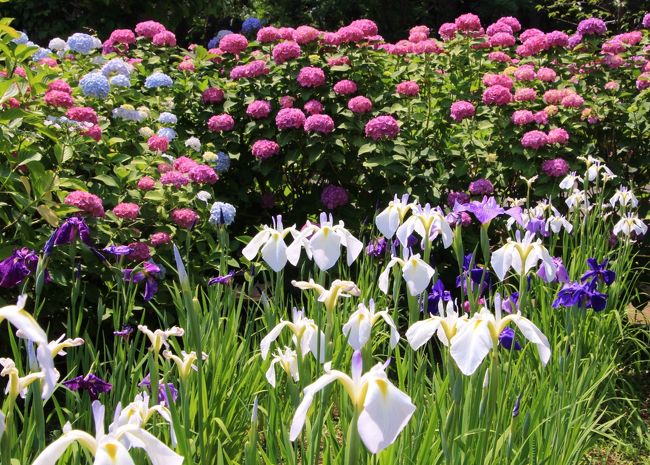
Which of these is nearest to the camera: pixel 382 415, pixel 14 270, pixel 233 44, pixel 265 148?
pixel 382 415

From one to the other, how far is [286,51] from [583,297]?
244cm

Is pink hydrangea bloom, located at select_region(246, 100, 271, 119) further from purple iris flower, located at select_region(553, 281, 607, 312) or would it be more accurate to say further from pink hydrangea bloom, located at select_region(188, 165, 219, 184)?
purple iris flower, located at select_region(553, 281, 607, 312)

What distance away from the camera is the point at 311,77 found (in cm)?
409

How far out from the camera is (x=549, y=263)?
188cm

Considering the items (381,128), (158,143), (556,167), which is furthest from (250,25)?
(556,167)

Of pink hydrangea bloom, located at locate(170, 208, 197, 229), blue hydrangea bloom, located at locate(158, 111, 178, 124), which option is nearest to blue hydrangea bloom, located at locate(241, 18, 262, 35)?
blue hydrangea bloom, located at locate(158, 111, 178, 124)

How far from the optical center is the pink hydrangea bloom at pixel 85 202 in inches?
111

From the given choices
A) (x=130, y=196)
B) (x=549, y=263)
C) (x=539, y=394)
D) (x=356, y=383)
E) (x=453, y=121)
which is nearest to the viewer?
(x=356, y=383)

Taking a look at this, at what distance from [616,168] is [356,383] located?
3694 mm

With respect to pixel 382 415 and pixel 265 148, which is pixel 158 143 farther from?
pixel 382 415

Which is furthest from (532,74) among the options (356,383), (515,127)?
(356,383)

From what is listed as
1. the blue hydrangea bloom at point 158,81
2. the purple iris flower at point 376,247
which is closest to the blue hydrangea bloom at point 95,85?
the blue hydrangea bloom at point 158,81

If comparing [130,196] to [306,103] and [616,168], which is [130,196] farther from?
[616,168]

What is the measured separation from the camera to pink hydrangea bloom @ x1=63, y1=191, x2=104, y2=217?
2.83 metres
